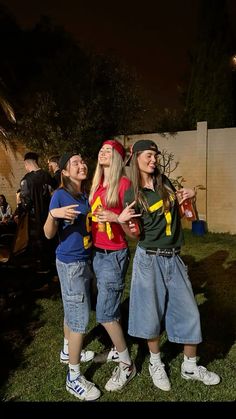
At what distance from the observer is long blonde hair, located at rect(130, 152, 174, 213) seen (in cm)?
286

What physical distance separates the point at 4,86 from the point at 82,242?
29.1 feet

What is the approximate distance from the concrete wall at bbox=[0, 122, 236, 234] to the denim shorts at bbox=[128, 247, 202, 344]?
702 centimetres

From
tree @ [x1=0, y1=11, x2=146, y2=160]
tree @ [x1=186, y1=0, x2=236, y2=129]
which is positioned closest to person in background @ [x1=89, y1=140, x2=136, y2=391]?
tree @ [x1=0, y1=11, x2=146, y2=160]

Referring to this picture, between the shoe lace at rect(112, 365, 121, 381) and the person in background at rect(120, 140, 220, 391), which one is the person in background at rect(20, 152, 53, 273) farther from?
the person in background at rect(120, 140, 220, 391)

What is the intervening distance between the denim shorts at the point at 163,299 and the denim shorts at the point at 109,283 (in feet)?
0.46

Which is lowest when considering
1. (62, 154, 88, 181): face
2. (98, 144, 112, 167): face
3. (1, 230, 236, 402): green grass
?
(1, 230, 236, 402): green grass

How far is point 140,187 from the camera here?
2893mm

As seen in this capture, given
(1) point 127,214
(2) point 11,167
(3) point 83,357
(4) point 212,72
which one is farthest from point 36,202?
(4) point 212,72

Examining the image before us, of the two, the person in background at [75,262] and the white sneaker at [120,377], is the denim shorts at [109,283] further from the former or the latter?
the white sneaker at [120,377]

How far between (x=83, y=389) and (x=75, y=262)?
0.93 metres

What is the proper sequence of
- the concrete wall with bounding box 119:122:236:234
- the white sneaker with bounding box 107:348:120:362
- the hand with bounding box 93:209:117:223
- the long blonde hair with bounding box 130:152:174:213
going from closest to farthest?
the hand with bounding box 93:209:117:223
the long blonde hair with bounding box 130:152:174:213
the white sneaker with bounding box 107:348:120:362
the concrete wall with bounding box 119:122:236:234

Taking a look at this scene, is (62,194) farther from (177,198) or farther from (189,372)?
(189,372)

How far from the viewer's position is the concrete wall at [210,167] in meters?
9.52
